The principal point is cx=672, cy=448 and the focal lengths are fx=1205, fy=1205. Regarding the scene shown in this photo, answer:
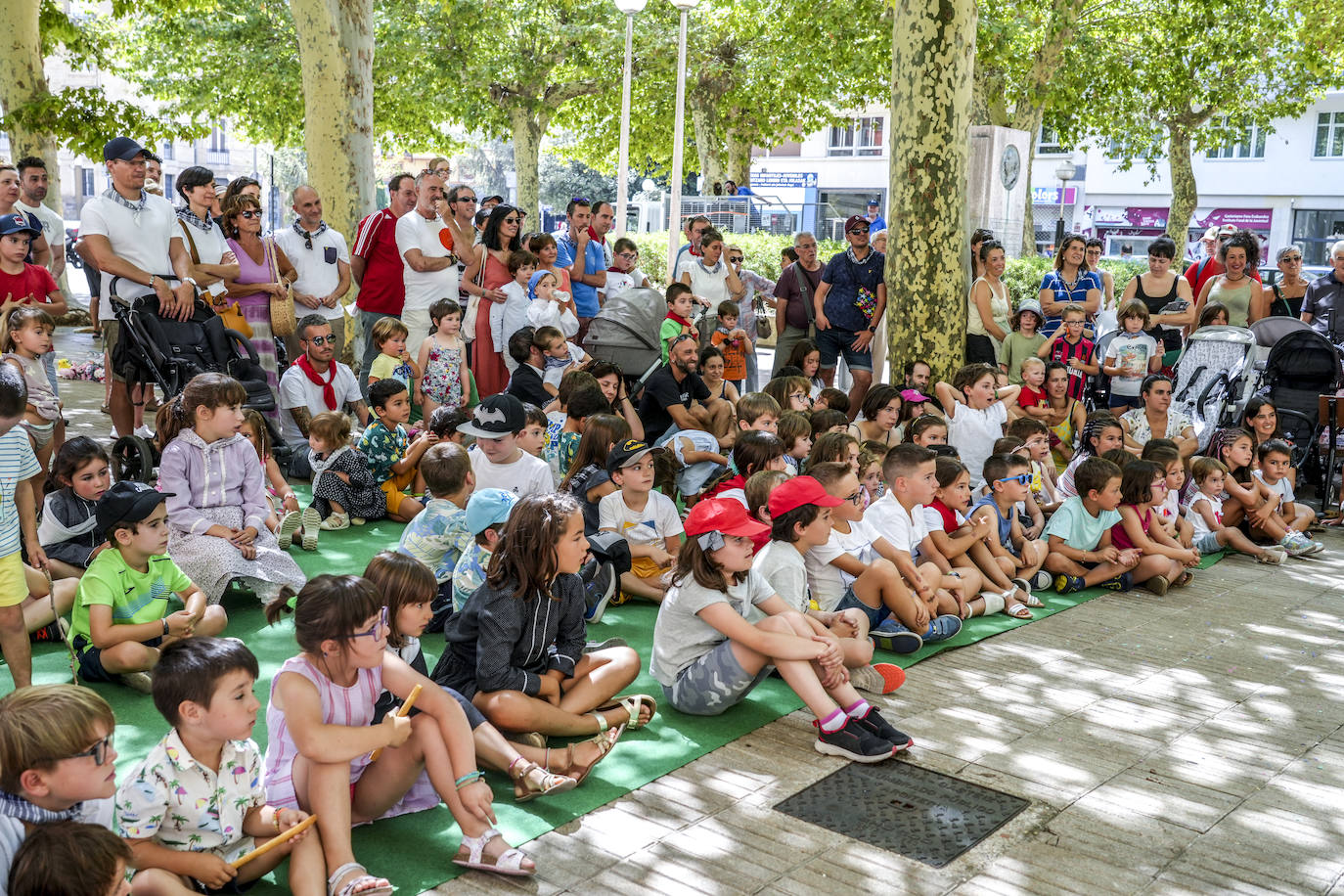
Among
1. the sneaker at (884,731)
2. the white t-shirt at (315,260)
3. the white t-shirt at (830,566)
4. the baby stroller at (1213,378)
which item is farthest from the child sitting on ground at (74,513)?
the baby stroller at (1213,378)

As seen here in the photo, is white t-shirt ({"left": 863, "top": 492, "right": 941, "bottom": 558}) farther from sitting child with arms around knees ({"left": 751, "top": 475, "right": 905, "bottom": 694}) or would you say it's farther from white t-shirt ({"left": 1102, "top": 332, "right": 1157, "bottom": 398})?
white t-shirt ({"left": 1102, "top": 332, "right": 1157, "bottom": 398})

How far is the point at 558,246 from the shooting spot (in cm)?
1041

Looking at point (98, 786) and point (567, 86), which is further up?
point (567, 86)

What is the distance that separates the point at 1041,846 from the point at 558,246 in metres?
7.48

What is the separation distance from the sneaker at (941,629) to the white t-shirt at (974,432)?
2419 mm

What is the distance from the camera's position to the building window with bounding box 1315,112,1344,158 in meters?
39.0

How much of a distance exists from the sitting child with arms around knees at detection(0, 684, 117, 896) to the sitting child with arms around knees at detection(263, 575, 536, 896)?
0.61m

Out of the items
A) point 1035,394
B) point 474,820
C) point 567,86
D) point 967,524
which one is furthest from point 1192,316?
point 567,86

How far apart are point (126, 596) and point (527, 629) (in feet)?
5.86

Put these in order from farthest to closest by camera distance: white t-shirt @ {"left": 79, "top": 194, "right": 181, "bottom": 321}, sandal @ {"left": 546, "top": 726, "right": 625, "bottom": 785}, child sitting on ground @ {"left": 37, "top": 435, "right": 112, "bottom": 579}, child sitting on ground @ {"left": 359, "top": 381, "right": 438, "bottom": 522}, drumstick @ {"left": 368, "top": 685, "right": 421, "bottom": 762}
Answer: child sitting on ground @ {"left": 359, "top": 381, "right": 438, "bottom": 522}, white t-shirt @ {"left": 79, "top": 194, "right": 181, "bottom": 321}, child sitting on ground @ {"left": 37, "top": 435, "right": 112, "bottom": 579}, sandal @ {"left": 546, "top": 726, "right": 625, "bottom": 785}, drumstick @ {"left": 368, "top": 685, "right": 421, "bottom": 762}

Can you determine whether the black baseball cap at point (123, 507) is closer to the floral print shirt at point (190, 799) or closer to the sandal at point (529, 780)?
the floral print shirt at point (190, 799)

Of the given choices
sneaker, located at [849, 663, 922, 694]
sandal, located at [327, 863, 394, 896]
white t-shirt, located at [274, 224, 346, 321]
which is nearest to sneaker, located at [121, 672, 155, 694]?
sandal, located at [327, 863, 394, 896]

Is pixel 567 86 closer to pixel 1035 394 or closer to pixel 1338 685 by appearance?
pixel 1035 394

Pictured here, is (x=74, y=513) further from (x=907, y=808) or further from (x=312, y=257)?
(x=312, y=257)
